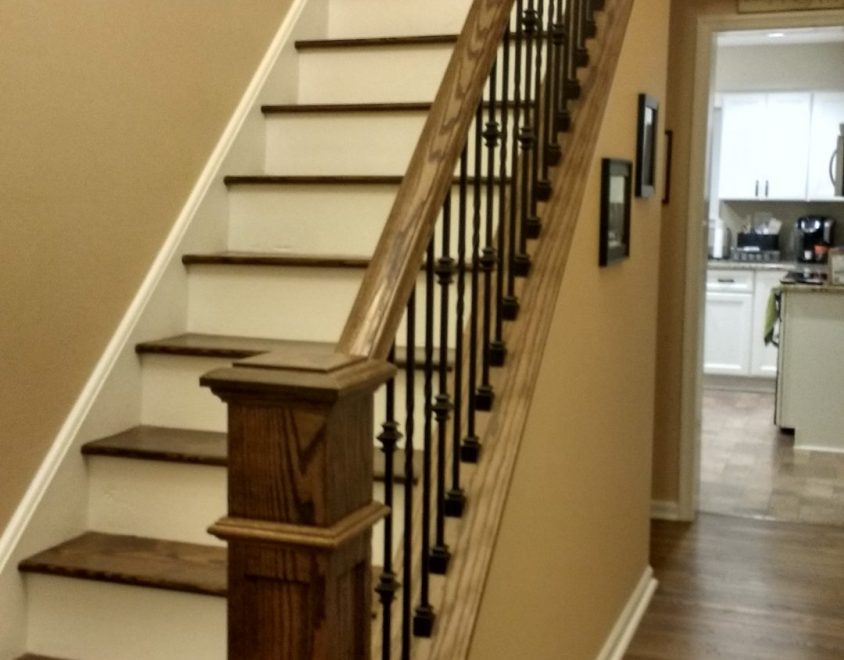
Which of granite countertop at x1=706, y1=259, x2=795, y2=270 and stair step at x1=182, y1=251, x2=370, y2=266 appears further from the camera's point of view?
granite countertop at x1=706, y1=259, x2=795, y2=270

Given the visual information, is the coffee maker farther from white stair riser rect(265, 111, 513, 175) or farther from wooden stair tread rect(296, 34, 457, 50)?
white stair riser rect(265, 111, 513, 175)

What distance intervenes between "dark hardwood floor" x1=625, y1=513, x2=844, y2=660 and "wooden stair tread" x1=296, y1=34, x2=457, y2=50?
2010 millimetres

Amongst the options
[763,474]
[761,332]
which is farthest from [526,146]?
[761,332]

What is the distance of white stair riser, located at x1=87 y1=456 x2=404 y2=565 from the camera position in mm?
2459

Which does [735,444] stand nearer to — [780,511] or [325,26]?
[780,511]

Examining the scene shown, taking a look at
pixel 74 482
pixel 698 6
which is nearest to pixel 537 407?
pixel 74 482

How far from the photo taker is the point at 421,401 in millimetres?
2486

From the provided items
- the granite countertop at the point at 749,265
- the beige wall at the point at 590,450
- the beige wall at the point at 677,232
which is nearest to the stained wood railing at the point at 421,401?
the beige wall at the point at 590,450

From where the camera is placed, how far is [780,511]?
16.5 ft

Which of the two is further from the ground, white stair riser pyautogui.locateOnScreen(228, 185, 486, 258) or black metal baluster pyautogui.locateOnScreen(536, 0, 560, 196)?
black metal baluster pyautogui.locateOnScreen(536, 0, 560, 196)

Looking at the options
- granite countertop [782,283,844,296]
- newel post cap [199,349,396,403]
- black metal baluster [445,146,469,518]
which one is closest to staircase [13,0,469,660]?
black metal baluster [445,146,469,518]

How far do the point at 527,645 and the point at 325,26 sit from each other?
7.40ft

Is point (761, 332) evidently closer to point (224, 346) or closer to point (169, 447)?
point (224, 346)

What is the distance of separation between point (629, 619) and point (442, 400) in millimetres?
1994
